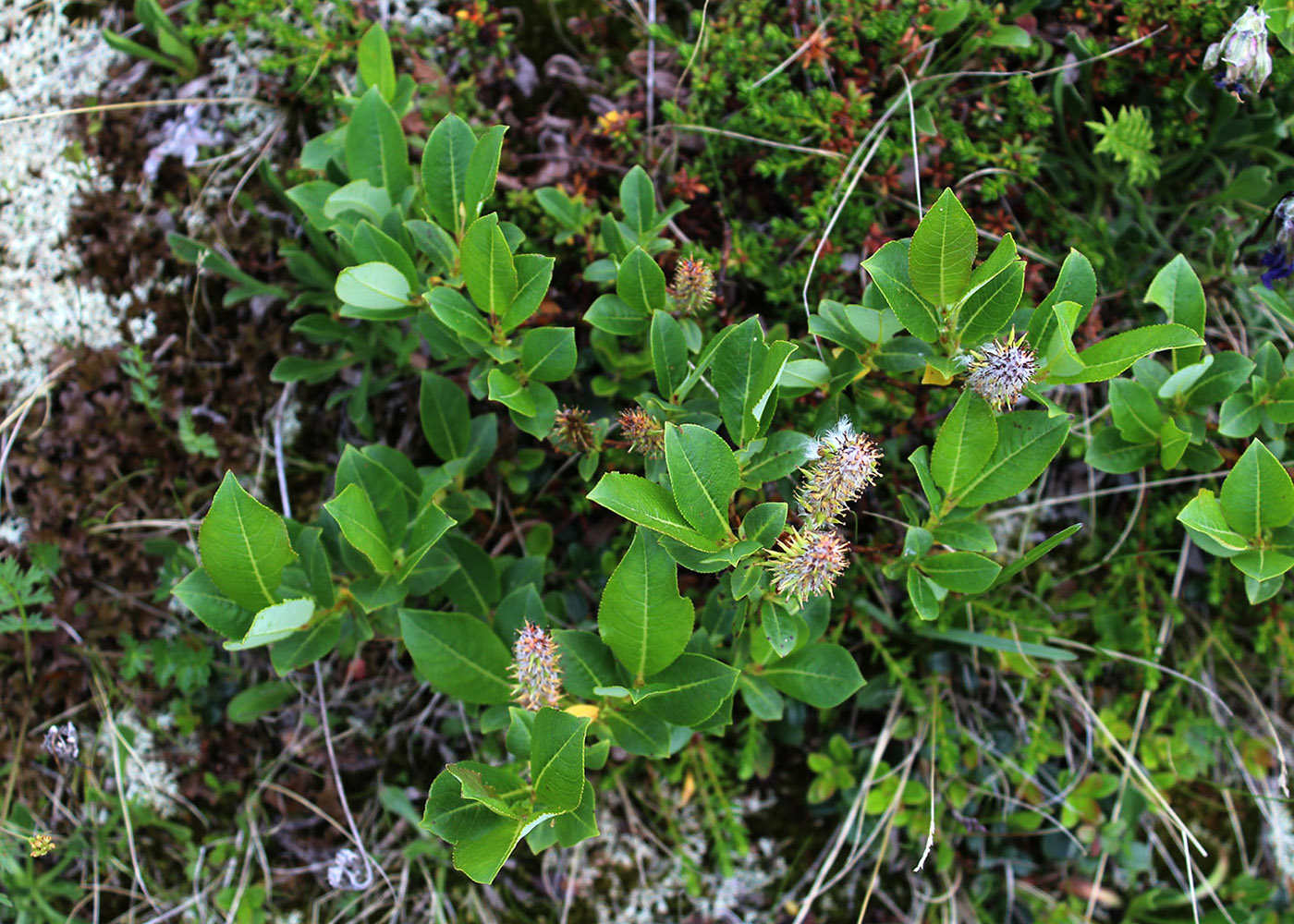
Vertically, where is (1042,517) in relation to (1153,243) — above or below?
below

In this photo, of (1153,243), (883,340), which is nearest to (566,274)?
(883,340)

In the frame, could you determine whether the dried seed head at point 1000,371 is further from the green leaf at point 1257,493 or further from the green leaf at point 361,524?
the green leaf at point 361,524

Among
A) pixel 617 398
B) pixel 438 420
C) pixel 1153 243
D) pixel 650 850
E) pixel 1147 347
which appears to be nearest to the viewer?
pixel 1147 347

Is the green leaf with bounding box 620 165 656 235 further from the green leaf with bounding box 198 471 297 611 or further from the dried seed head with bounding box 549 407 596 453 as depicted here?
the green leaf with bounding box 198 471 297 611

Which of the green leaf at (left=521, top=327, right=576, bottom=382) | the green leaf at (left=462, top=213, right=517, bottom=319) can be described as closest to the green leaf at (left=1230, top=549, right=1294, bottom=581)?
the green leaf at (left=521, top=327, right=576, bottom=382)

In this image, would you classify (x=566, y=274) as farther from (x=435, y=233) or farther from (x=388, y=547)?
(x=388, y=547)
